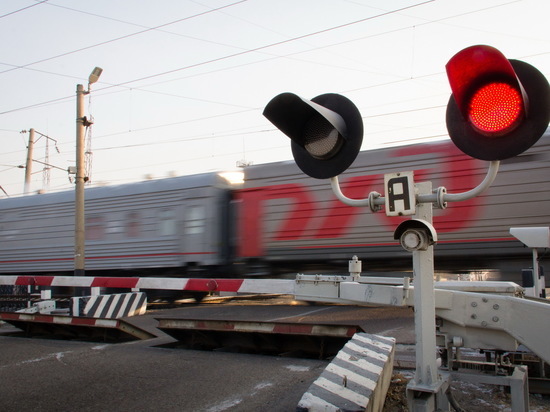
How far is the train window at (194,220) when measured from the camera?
13.8 meters

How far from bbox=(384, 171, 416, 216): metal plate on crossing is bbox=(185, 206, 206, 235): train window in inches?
443

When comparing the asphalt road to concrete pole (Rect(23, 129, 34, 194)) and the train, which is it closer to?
the train

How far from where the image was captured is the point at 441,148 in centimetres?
1062

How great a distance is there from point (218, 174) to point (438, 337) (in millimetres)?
11193

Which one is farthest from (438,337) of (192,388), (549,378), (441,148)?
(441,148)

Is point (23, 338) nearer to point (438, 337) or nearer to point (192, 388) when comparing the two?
point (192, 388)

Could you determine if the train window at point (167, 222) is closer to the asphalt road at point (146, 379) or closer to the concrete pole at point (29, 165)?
the asphalt road at point (146, 379)

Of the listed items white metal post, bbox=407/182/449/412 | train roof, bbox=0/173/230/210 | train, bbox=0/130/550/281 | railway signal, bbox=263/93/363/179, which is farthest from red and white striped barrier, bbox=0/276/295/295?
train roof, bbox=0/173/230/210

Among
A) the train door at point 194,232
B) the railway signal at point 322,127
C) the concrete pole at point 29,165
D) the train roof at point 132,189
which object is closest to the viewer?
the railway signal at point 322,127

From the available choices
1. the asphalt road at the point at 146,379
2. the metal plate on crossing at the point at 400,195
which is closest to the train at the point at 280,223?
the asphalt road at the point at 146,379

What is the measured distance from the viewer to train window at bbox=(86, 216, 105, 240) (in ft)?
51.2

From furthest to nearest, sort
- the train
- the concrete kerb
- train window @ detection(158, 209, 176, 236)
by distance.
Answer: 1. train window @ detection(158, 209, 176, 236)
2. the train
3. the concrete kerb

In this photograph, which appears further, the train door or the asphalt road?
the train door

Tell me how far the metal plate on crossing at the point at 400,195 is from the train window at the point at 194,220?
11252mm
